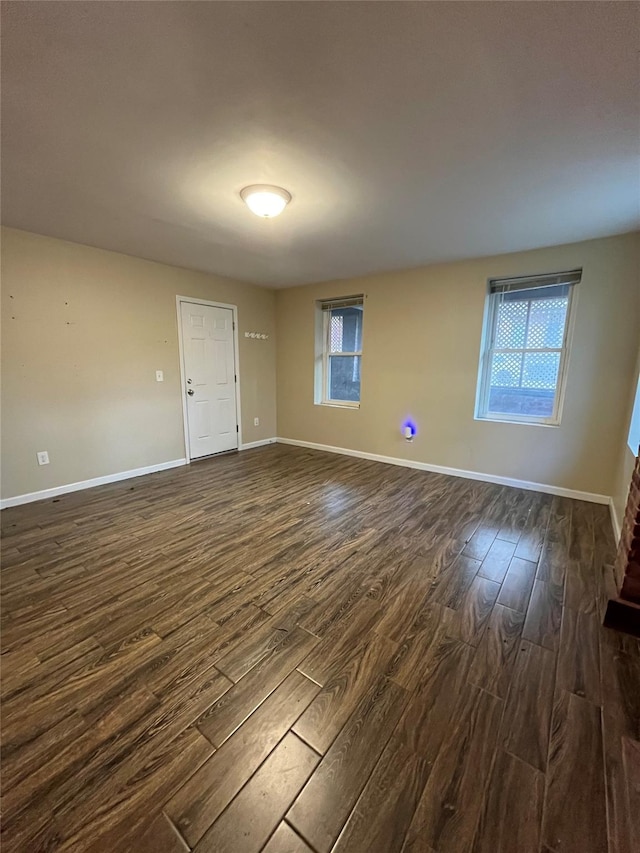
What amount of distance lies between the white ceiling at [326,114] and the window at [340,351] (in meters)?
2.07

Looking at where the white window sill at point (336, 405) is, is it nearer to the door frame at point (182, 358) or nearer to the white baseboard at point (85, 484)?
the door frame at point (182, 358)

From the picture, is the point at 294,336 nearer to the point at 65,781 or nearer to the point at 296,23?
the point at 296,23

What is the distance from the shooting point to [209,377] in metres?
4.62

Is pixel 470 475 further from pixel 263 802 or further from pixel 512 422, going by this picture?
pixel 263 802

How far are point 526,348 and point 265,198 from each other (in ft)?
9.92

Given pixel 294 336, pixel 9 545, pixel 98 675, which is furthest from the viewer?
pixel 294 336

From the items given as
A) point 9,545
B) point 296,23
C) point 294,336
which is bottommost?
point 9,545

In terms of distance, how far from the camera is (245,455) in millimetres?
4977

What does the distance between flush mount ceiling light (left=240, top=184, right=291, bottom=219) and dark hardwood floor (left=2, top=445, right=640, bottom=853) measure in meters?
2.35

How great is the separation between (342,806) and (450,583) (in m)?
1.33

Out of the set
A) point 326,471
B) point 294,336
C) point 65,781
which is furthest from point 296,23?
point 294,336

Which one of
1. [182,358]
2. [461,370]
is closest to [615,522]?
[461,370]

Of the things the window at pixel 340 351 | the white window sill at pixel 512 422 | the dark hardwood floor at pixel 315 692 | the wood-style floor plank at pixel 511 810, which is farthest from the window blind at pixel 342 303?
the wood-style floor plank at pixel 511 810

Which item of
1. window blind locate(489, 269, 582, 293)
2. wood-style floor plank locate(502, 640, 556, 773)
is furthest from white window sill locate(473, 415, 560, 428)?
wood-style floor plank locate(502, 640, 556, 773)
